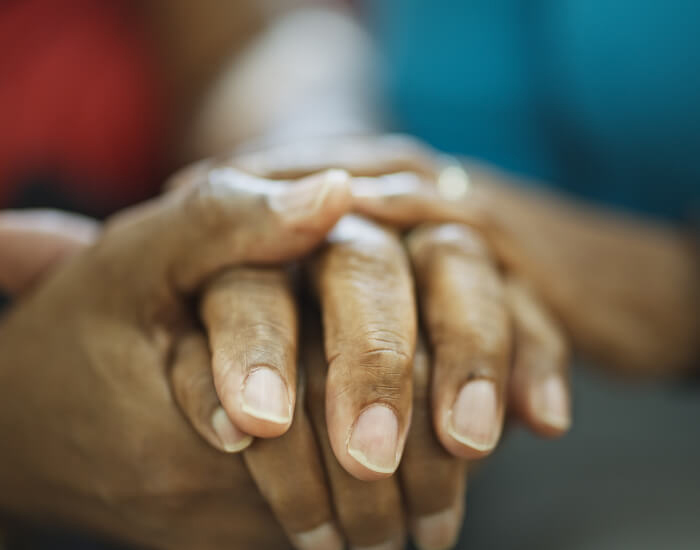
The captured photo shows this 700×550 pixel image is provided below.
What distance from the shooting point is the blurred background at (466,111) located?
0.63 meters

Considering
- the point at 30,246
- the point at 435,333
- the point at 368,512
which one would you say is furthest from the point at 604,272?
the point at 30,246

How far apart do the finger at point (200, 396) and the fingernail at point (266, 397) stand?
0.12 feet

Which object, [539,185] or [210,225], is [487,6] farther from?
[210,225]

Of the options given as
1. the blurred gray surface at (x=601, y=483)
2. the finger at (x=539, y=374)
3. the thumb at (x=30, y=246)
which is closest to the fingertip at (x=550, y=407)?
the finger at (x=539, y=374)

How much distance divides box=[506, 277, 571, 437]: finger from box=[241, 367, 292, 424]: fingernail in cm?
22

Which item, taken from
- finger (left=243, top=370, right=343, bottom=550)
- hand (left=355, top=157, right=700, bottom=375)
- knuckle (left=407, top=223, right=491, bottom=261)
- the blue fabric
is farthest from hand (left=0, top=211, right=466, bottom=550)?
the blue fabric

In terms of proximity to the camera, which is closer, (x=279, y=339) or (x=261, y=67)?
(x=279, y=339)

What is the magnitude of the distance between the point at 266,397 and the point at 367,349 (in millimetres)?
75

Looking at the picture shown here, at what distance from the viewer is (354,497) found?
46 cm

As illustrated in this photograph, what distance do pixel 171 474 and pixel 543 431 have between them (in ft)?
0.98

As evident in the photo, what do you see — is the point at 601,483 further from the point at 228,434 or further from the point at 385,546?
the point at 228,434

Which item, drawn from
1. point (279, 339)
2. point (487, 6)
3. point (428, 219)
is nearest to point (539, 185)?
point (487, 6)

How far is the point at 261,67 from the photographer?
1200 mm

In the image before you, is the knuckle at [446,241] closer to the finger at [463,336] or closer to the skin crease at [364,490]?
the finger at [463,336]
